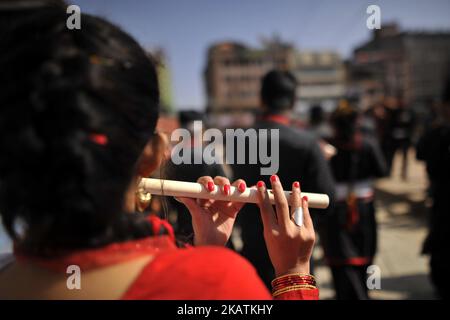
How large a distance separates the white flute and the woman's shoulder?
332 mm

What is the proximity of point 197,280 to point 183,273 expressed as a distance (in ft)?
0.08

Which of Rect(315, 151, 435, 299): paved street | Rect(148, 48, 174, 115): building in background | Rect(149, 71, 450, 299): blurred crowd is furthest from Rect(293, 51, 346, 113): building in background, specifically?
Rect(148, 48, 174, 115): building in background

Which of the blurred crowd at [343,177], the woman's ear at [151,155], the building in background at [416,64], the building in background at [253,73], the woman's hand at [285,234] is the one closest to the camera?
the woman's ear at [151,155]

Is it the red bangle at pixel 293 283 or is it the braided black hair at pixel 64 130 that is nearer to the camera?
the braided black hair at pixel 64 130

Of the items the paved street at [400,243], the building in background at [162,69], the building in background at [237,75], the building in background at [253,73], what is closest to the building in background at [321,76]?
the building in background at [253,73]

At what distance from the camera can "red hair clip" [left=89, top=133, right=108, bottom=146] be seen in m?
0.63

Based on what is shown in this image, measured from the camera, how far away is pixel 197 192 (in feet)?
3.44

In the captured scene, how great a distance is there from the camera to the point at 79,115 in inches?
24.2

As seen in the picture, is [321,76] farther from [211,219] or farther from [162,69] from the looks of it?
[162,69]

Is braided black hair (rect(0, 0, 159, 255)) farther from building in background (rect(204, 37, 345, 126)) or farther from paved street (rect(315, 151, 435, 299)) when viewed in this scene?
building in background (rect(204, 37, 345, 126))

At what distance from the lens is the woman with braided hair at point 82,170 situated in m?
0.61

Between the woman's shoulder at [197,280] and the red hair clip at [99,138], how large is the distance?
219mm

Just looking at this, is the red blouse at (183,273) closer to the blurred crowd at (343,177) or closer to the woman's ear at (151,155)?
the woman's ear at (151,155)

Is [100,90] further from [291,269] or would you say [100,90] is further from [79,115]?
[291,269]
